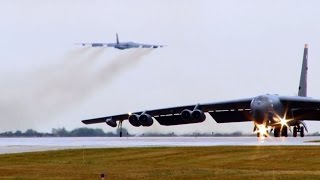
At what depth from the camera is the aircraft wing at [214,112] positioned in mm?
82512

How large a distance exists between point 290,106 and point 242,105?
19.4 feet

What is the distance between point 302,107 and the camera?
7800 cm

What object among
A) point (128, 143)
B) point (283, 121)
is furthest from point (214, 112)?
point (128, 143)

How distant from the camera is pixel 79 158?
43.3 m

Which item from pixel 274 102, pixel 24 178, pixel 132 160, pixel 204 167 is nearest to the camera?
pixel 24 178

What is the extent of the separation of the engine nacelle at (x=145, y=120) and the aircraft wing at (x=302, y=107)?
12522mm

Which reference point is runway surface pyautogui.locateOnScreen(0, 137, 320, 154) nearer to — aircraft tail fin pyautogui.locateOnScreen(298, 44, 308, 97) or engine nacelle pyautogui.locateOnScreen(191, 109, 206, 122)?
engine nacelle pyautogui.locateOnScreen(191, 109, 206, 122)

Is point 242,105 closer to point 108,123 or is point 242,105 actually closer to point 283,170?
point 108,123

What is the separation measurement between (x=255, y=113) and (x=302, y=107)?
7.26 metres

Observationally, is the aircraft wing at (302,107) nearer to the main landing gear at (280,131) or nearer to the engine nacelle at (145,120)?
the main landing gear at (280,131)

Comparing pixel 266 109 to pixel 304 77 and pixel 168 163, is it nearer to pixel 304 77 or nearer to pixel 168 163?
pixel 304 77

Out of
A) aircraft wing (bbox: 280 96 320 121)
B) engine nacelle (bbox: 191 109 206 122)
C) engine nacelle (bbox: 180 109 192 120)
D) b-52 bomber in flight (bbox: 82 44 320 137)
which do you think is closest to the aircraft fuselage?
b-52 bomber in flight (bbox: 82 44 320 137)

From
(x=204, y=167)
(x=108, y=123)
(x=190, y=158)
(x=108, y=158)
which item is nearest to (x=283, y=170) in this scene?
(x=204, y=167)

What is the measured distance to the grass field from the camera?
3219cm
